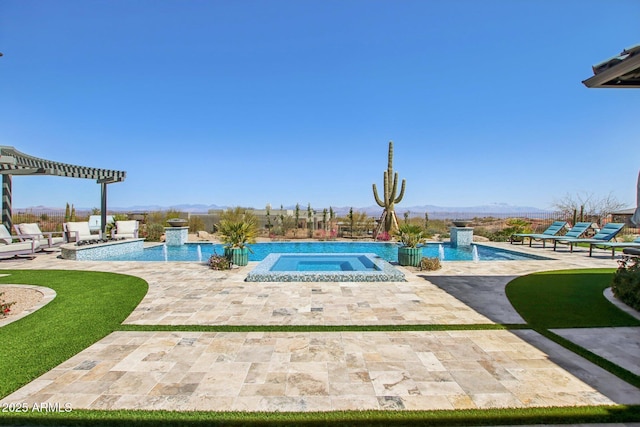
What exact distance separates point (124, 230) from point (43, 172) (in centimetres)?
341

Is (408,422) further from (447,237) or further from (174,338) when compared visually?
(447,237)

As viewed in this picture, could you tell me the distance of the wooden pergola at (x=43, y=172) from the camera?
10102mm

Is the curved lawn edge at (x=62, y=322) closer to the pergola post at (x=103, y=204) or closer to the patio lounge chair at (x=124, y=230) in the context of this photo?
the patio lounge chair at (x=124, y=230)

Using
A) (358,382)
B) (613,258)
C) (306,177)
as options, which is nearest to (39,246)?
(358,382)

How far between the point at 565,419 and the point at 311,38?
1484 cm

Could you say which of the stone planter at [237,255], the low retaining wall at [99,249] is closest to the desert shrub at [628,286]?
the stone planter at [237,255]

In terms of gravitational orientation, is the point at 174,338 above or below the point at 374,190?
below

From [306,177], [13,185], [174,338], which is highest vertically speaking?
[306,177]

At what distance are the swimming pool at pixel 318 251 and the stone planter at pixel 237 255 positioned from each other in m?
2.16

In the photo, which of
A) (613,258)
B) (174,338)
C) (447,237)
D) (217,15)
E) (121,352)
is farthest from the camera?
(447,237)

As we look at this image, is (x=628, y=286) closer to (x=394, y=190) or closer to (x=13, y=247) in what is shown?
(x=394, y=190)

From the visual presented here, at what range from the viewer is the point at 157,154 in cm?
2405

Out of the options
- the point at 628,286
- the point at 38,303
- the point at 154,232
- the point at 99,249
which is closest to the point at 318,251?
the point at 99,249

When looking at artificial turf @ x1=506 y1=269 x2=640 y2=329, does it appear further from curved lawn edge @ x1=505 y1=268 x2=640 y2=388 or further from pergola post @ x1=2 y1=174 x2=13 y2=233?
pergola post @ x1=2 y1=174 x2=13 y2=233
